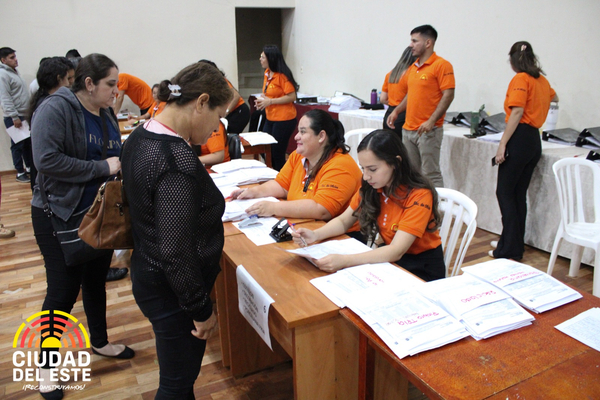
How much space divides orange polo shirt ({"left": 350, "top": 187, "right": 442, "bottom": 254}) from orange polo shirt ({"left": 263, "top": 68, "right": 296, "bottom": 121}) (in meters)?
2.73

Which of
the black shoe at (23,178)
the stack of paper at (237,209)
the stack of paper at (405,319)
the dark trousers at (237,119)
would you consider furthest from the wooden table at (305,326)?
the black shoe at (23,178)

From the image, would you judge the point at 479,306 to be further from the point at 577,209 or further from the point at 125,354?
the point at 577,209

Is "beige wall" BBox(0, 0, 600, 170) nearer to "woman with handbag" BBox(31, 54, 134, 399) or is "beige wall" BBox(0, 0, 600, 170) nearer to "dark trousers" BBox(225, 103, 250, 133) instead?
"dark trousers" BBox(225, 103, 250, 133)

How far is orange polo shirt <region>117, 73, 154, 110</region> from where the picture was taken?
4.86 metres

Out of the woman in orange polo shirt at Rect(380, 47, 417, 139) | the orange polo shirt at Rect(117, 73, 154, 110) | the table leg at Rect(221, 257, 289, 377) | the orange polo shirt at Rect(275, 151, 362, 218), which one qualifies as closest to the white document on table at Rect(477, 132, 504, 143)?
the woman in orange polo shirt at Rect(380, 47, 417, 139)

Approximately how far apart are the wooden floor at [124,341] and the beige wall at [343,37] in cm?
146

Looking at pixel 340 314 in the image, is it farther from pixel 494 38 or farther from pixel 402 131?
pixel 494 38

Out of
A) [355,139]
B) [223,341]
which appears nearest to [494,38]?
[355,139]

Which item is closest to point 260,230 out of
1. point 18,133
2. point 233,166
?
point 233,166

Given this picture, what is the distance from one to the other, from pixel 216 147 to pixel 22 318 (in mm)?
1566

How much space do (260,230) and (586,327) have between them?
1.26 meters

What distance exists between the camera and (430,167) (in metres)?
3.52

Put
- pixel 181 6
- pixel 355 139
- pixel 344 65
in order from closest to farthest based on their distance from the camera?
pixel 355 139, pixel 344 65, pixel 181 6

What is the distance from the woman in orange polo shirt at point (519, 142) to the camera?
2.83 meters
